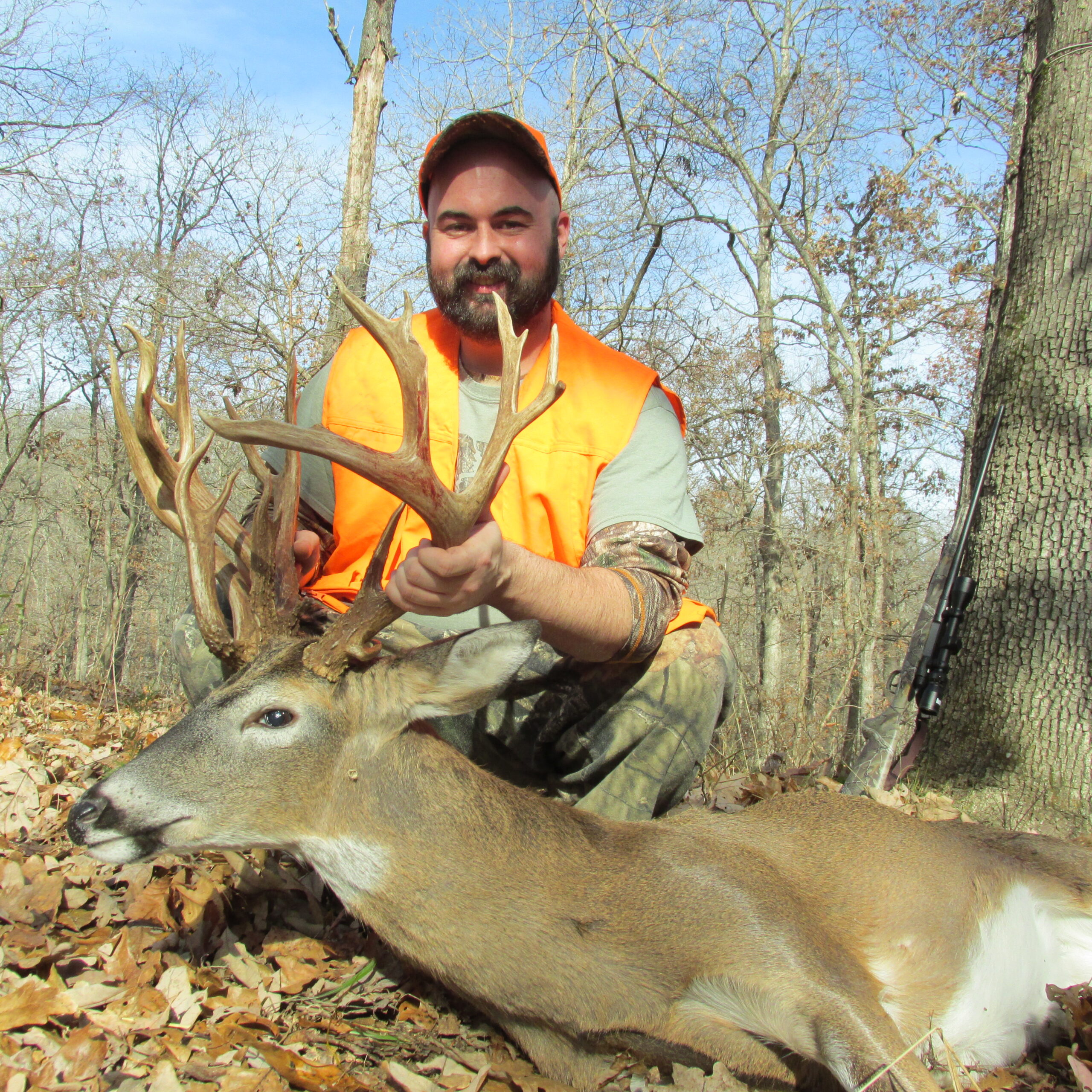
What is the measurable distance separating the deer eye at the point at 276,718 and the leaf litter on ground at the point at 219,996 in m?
0.76

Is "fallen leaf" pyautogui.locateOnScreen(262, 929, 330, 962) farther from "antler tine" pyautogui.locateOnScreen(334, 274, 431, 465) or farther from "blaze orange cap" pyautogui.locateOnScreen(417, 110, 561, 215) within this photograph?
"blaze orange cap" pyautogui.locateOnScreen(417, 110, 561, 215)

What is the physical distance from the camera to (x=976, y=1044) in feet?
9.40

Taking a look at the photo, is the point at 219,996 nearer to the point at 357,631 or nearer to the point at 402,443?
the point at 357,631

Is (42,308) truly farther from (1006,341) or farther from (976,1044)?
(976,1044)

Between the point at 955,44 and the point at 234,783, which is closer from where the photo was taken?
the point at 234,783

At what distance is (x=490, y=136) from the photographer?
13.4 ft

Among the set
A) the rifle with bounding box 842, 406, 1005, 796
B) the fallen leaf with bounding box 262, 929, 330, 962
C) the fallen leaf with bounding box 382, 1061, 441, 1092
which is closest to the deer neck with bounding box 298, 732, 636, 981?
the fallen leaf with bounding box 382, 1061, 441, 1092

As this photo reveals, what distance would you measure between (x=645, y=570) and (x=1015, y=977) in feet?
5.91

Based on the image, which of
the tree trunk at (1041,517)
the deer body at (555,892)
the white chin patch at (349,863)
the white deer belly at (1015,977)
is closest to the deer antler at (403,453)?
the deer body at (555,892)

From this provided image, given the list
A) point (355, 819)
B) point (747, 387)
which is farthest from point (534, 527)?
Result: point (747, 387)

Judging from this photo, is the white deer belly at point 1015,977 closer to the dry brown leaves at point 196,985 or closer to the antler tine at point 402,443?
the dry brown leaves at point 196,985

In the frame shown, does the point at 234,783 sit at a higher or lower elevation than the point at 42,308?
lower

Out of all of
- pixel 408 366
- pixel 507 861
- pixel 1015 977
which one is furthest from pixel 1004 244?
pixel 507 861

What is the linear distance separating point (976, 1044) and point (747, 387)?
17.4 metres
